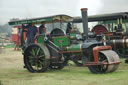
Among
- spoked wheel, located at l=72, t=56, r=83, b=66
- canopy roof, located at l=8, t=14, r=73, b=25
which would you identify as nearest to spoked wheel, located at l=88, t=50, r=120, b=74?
spoked wheel, located at l=72, t=56, r=83, b=66

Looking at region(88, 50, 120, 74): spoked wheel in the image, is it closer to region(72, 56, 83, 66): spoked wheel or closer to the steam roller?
the steam roller

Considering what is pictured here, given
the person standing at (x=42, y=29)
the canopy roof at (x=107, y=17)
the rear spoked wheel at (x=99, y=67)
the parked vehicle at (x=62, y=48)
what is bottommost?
the rear spoked wheel at (x=99, y=67)

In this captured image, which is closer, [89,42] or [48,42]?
[89,42]

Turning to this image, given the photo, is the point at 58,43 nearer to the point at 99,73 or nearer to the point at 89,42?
the point at 89,42

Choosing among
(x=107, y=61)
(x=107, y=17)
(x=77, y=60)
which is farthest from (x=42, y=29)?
(x=107, y=17)

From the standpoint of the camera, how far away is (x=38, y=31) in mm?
10555

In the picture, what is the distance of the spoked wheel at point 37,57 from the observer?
30.6 feet

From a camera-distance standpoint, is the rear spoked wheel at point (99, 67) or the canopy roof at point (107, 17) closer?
the rear spoked wheel at point (99, 67)

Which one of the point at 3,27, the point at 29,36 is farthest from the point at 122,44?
the point at 3,27

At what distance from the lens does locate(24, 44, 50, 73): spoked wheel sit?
9.32 meters

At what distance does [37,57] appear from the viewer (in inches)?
377

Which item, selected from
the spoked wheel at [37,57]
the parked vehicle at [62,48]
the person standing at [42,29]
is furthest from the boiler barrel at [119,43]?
the spoked wheel at [37,57]

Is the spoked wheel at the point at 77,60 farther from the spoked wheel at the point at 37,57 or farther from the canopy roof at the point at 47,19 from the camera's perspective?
the canopy roof at the point at 47,19

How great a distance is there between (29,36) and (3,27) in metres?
97.7
